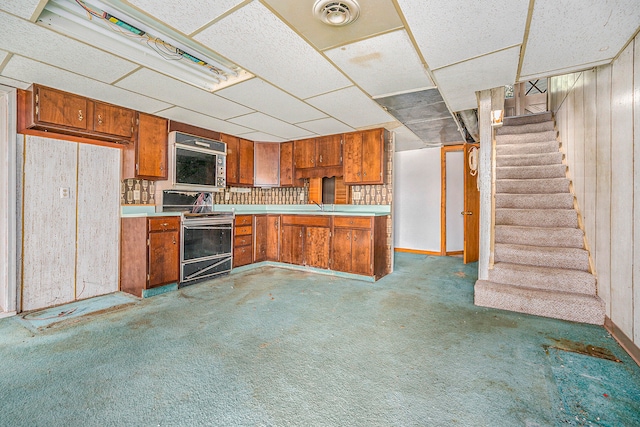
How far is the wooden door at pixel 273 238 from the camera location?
16.4ft

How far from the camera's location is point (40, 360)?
1.97 m

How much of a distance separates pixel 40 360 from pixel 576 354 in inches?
153

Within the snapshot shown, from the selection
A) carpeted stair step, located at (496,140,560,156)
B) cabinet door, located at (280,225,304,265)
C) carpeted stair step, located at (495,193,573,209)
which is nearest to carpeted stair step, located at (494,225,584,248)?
carpeted stair step, located at (495,193,573,209)

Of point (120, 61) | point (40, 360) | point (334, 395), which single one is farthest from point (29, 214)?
point (334, 395)

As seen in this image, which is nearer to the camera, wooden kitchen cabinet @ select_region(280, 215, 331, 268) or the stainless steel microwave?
the stainless steel microwave

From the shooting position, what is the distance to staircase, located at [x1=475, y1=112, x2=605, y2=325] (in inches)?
109

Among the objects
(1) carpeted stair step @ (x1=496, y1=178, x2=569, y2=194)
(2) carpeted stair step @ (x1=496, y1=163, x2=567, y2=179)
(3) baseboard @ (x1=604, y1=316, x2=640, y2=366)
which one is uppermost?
(2) carpeted stair step @ (x1=496, y1=163, x2=567, y2=179)

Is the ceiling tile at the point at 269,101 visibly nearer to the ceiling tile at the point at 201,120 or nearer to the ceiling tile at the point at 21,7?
the ceiling tile at the point at 201,120

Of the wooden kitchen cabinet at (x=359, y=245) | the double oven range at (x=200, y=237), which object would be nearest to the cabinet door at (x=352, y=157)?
the wooden kitchen cabinet at (x=359, y=245)

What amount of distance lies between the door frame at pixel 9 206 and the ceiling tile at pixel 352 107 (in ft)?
10.0

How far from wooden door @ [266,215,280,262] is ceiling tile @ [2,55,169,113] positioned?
94.5 inches

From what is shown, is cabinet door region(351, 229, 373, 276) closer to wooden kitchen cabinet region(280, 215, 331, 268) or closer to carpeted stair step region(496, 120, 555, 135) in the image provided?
wooden kitchen cabinet region(280, 215, 331, 268)

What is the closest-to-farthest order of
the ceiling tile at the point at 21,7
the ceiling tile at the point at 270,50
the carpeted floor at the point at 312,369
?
the carpeted floor at the point at 312,369, the ceiling tile at the point at 21,7, the ceiling tile at the point at 270,50

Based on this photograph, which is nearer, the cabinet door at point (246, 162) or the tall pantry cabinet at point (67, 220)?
the tall pantry cabinet at point (67, 220)
